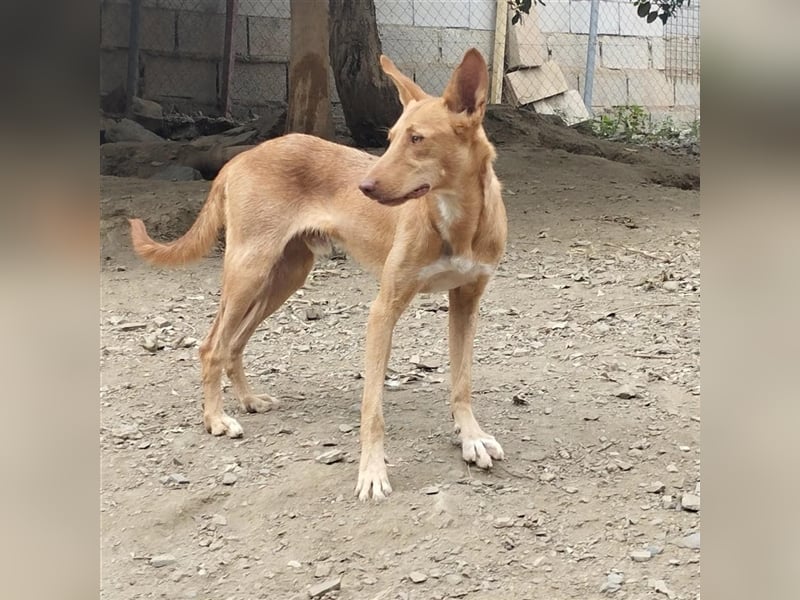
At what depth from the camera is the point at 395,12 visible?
8680 millimetres

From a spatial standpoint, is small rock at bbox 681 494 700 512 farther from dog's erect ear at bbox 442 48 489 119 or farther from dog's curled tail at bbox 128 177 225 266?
dog's curled tail at bbox 128 177 225 266

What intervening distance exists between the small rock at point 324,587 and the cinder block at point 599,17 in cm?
815

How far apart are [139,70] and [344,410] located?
20.5ft

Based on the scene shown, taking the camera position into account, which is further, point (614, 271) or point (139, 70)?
point (139, 70)

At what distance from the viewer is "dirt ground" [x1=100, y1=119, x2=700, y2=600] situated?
244cm

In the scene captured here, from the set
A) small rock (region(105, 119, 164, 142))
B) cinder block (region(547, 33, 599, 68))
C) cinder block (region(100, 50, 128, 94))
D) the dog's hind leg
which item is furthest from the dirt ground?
cinder block (region(547, 33, 599, 68))

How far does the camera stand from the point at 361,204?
3.16 m

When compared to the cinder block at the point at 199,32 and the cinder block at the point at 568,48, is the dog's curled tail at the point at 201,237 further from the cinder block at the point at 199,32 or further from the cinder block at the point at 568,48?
the cinder block at the point at 568,48

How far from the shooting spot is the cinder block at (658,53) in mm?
9547
